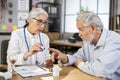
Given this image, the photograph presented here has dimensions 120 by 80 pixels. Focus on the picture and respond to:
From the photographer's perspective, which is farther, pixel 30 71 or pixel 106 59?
pixel 30 71

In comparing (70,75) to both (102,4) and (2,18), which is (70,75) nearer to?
(2,18)

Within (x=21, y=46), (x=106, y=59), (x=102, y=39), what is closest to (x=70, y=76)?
(x=106, y=59)

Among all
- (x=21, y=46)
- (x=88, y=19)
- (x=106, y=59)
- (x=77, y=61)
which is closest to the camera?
(x=106, y=59)

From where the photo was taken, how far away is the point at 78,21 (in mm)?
1813

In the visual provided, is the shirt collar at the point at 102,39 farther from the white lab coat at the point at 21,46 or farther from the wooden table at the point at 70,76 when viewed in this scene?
the white lab coat at the point at 21,46

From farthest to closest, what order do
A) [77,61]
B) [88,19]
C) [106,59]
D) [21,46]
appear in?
[21,46] → [77,61] → [88,19] → [106,59]

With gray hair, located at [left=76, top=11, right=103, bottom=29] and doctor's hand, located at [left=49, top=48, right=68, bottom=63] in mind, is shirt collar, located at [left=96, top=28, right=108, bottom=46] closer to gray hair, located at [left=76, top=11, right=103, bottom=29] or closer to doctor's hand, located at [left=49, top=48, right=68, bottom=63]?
gray hair, located at [left=76, top=11, right=103, bottom=29]

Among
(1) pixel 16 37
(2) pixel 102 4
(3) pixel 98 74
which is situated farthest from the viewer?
(2) pixel 102 4

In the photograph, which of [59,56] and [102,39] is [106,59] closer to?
[102,39]

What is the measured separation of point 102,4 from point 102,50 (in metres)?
4.25

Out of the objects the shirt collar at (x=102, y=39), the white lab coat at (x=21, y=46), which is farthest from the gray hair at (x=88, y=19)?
the white lab coat at (x=21, y=46)

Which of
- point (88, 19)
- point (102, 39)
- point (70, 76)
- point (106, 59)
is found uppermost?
point (88, 19)

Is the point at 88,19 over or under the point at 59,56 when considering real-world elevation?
over

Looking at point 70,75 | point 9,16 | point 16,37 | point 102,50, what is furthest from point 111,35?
point 9,16
